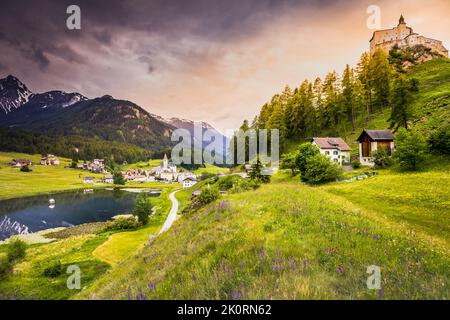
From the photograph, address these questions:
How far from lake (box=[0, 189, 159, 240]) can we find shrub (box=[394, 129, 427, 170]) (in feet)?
244

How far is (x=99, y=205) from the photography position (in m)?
89.6

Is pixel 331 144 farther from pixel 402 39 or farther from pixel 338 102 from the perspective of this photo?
pixel 402 39

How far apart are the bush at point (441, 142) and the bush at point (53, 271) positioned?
5641cm

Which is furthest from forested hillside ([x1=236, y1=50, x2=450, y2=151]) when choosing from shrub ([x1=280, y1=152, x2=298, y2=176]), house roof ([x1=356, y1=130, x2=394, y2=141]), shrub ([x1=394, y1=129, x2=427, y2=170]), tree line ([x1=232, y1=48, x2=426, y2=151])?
shrub ([x1=394, y1=129, x2=427, y2=170])

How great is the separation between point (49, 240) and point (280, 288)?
60382 millimetres

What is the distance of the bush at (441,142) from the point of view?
30375mm

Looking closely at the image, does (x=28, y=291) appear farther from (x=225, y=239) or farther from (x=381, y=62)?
(x=381, y=62)

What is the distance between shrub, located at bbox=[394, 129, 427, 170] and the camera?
30844mm

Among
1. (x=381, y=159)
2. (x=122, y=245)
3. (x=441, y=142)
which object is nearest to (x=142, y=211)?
(x=122, y=245)

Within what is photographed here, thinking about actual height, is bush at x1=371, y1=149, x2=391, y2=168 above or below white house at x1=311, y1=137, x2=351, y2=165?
below

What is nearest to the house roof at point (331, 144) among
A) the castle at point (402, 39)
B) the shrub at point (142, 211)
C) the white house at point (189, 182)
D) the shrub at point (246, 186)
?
the shrub at point (246, 186)

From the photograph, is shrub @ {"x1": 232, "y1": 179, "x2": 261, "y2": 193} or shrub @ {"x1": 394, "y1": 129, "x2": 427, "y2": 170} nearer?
shrub @ {"x1": 232, "y1": 179, "x2": 261, "y2": 193}

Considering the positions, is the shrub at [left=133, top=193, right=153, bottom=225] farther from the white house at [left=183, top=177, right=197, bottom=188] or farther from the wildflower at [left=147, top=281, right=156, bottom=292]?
the white house at [left=183, top=177, right=197, bottom=188]

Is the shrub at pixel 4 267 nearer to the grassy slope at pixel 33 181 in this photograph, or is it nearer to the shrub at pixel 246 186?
the shrub at pixel 246 186
